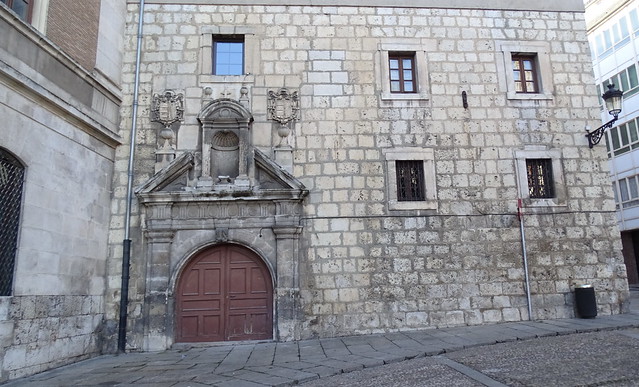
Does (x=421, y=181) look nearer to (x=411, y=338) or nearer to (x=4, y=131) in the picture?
(x=411, y=338)

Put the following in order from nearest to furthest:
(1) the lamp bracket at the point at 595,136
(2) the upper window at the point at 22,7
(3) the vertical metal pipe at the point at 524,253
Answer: (2) the upper window at the point at 22,7 < (3) the vertical metal pipe at the point at 524,253 < (1) the lamp bracket at the point at 595,136

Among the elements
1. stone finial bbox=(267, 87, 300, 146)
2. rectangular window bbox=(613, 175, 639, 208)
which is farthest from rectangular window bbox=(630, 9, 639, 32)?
stone finial bbox=(267, 87, 300, 146)

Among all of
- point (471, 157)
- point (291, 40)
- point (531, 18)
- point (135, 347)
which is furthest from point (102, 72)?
point (531, 18)

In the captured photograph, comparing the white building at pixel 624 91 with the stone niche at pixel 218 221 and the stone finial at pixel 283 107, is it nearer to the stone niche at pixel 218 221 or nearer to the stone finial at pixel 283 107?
the stone finial at pixel 283 107

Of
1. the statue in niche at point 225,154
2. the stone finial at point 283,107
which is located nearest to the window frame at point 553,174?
the stone finial at point 283,107

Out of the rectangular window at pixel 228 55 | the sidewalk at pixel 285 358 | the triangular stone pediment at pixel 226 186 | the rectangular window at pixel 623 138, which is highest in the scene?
the rectangular window at pixel 623 138

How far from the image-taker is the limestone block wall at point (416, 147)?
8.90m

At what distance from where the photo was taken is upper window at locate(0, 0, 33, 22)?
22.9ft

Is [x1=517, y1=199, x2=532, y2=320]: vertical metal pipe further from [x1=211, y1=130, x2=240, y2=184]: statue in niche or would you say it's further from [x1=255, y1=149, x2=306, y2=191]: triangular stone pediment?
[x1=211, y1=130, x2=240, y2=184]: statue in niche

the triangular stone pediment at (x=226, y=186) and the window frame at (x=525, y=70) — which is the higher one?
the window frame at (x=525, y=70)

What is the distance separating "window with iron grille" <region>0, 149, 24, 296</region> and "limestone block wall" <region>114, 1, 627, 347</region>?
2275 millimetres

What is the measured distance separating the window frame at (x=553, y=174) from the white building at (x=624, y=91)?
12.3 metres

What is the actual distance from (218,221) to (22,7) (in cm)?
475

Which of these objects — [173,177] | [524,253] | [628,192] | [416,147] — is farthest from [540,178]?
[628,192]
